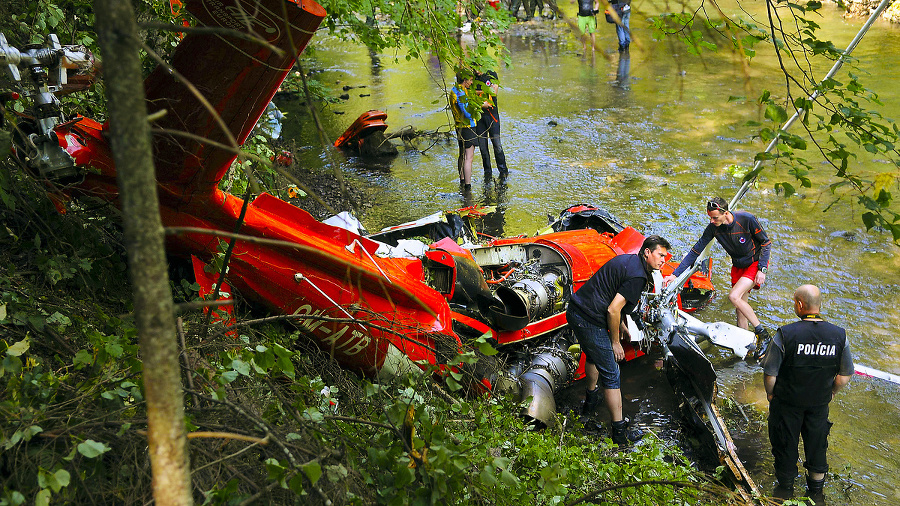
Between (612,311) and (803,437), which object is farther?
(612,311)

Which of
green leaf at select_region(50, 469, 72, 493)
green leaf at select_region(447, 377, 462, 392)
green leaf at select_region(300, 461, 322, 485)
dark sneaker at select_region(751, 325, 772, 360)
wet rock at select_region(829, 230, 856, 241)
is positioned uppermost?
green leaf at select_region(300, 461, 322, 485)

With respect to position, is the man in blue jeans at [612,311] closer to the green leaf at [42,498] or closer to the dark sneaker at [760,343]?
the dark sneaker at [760,343]

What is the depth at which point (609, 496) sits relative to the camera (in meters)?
3.18

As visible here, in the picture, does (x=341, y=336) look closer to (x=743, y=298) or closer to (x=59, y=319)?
(x=59, y=319)

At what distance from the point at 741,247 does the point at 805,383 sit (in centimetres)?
189

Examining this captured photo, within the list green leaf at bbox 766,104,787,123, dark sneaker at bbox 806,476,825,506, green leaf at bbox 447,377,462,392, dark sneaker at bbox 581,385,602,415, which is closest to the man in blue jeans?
dark sneaker at bbox 581,385,602,415

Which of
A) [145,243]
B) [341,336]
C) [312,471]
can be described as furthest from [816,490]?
[145,243]

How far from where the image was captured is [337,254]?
3.98 meters

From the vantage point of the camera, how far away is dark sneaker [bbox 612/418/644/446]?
16.1 feet

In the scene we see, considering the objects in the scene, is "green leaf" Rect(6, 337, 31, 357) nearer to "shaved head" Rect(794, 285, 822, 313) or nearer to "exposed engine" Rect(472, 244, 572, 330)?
"exposed engine" Rect(472, 244, 572, 330)

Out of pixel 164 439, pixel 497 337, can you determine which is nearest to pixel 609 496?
pixel 497 337

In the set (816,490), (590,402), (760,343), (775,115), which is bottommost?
(590,402)

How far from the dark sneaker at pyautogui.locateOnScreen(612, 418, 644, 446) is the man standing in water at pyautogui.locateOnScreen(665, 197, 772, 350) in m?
1.60

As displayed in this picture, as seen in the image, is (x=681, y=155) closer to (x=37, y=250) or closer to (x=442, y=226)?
(x=442, y=226)
